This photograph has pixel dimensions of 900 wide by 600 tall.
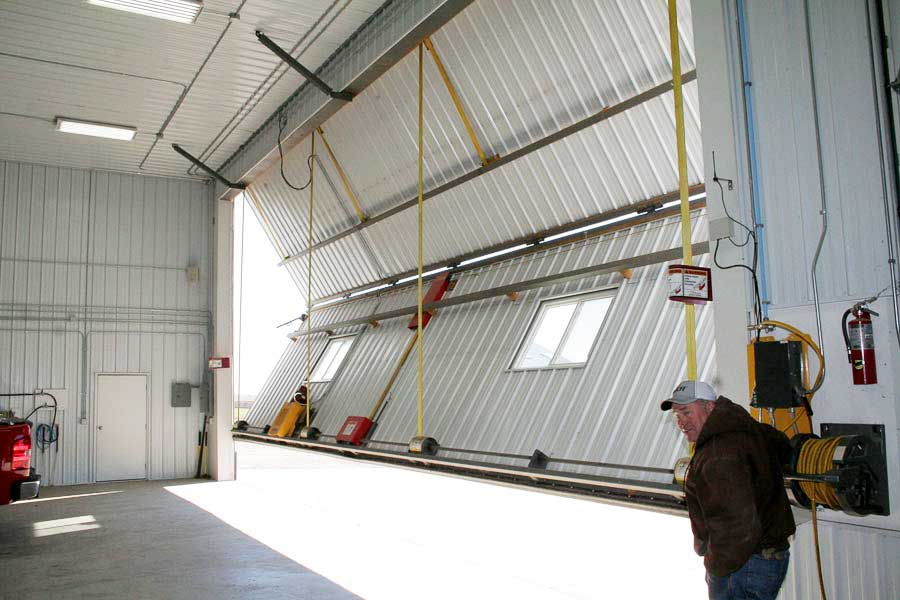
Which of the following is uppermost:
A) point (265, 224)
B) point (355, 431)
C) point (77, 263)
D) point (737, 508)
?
point (265, 224)

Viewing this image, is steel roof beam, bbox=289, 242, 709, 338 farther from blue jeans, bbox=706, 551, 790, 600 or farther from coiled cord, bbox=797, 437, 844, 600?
blue jeans, bbox=706, 551, 790, 600

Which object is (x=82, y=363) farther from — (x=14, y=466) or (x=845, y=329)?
(x=845, y=329)

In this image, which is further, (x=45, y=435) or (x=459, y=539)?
(x=45, y=435)

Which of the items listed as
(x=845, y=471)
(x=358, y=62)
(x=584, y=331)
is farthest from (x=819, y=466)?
(x=358, y=62)

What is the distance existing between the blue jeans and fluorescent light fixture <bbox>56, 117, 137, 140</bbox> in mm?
13549

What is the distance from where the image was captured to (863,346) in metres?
4.09

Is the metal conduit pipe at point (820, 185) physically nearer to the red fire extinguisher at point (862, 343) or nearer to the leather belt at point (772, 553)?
the red fire extinguisher at point (862, 343)

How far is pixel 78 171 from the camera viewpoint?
16.1 meters

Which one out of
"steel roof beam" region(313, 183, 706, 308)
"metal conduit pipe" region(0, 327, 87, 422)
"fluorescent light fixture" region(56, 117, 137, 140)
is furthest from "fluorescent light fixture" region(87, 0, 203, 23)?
"metal conduit pipe" region(0, 327, 87, 422)

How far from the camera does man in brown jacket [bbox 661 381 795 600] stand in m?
3.51

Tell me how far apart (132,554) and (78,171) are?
1026cm

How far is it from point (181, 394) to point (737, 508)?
15.1 m

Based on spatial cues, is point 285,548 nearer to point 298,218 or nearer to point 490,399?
point 490,399

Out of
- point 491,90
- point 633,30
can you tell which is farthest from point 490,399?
point 633,30
